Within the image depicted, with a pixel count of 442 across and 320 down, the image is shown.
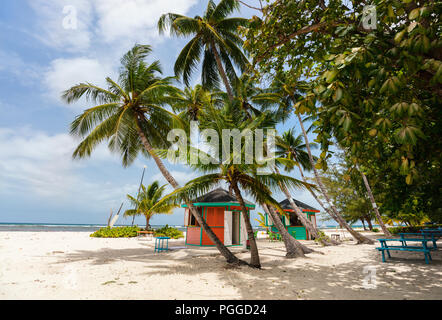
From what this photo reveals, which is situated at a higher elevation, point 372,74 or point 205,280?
point 372,74

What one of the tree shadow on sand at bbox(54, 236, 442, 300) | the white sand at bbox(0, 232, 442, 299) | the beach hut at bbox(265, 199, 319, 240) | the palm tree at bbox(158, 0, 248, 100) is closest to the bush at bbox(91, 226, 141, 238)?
the white sand at bbox(0, 232, 442, 299)

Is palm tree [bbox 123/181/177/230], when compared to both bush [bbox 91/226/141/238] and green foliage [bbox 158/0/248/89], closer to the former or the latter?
bush [bbox 91/226/141/238]

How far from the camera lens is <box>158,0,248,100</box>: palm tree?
1153cm

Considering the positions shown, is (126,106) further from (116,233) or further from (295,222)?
(295,222)

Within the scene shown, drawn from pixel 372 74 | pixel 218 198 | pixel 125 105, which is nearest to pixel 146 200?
pixel 218 198

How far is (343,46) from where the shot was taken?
3570mm

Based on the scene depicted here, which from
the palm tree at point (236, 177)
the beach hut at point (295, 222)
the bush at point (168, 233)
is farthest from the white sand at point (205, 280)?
the beach hut at point (295, 222)

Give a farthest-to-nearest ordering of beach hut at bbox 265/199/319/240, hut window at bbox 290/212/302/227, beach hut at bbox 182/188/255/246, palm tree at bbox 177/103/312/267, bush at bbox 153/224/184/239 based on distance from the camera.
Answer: hut window at bbox 290/212/302/227, beach hut at bbox 265/199/319/240, bush at bbox 153/224/184/239, beach hut at bbox 182/188/255/246, palm tree at bbox 177/103/312/267

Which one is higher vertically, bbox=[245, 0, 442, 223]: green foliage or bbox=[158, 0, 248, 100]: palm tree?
bbox=[158, 0, 248, 100]: palm tree

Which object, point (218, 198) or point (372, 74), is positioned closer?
point (372, 74)

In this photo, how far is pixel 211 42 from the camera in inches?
470

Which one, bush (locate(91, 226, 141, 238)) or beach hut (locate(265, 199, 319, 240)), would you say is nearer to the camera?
bush (locate(91, 226, 141, 238))
